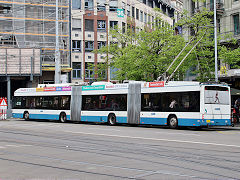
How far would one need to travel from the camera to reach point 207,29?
105 ft

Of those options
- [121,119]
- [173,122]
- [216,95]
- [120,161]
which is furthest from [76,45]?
[120,161]

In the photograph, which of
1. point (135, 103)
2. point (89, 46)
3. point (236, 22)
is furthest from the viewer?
point (89, 46)

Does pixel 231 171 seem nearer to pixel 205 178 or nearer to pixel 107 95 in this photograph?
pixel 205 178

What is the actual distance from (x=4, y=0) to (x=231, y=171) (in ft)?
152

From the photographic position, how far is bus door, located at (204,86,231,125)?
72.4 ft

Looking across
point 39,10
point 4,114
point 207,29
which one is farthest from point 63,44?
point 207,29

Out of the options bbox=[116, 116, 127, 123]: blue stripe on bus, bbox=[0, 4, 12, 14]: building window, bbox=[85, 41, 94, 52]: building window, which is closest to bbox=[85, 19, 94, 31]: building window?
bbox=[85, 41, 94, 52]: building window

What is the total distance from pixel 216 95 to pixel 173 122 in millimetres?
2978

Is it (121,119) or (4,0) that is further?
(4,0)

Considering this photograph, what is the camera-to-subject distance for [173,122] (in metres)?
23.5

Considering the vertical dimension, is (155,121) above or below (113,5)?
below

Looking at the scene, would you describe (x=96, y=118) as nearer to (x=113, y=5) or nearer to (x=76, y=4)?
(x=76, y=4)

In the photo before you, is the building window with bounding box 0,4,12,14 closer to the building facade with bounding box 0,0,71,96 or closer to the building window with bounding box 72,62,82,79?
the building facade with bounding box 0,0,71,96

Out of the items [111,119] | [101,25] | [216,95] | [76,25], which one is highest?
[101,25]
